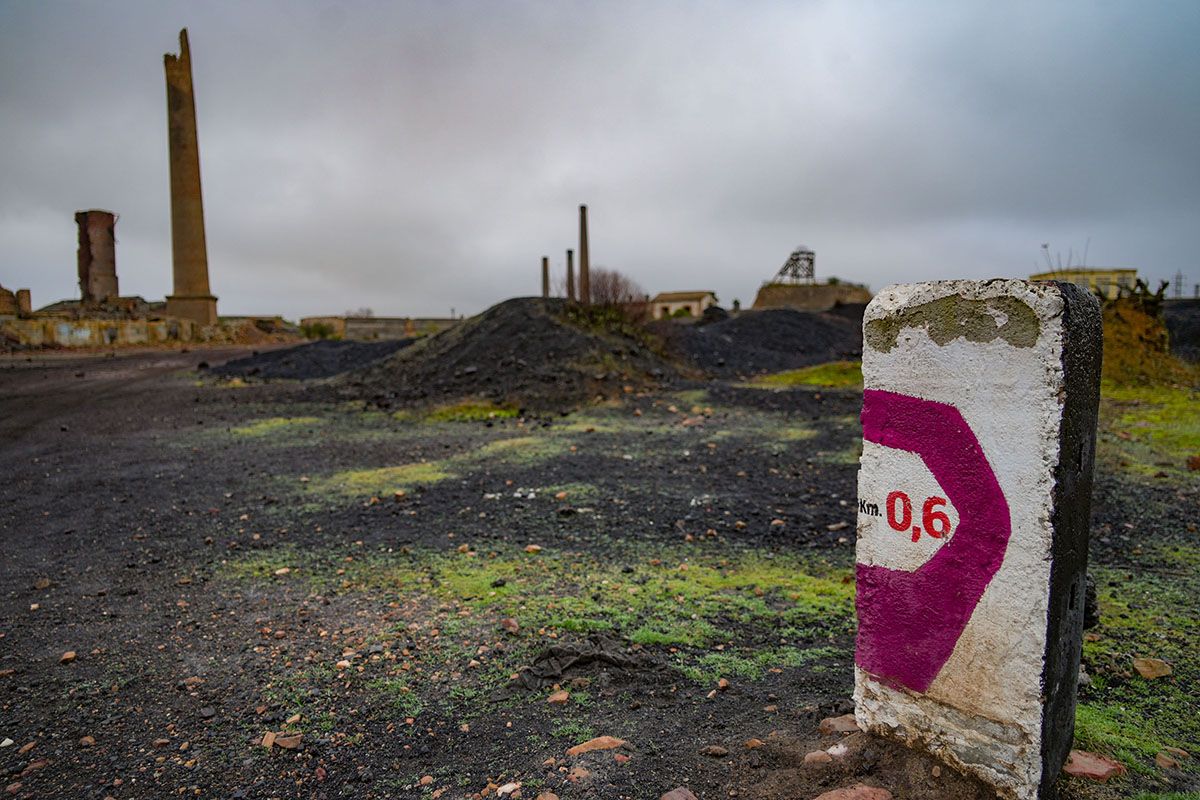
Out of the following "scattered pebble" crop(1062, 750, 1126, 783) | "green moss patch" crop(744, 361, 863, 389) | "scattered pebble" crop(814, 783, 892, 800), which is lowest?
"scattered pebble" crop(814, 783, 892, 800)

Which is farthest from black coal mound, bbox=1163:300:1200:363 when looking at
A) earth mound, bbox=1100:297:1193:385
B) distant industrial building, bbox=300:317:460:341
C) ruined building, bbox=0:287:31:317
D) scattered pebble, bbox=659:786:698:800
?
ruined building, bbox=0:287:31:317

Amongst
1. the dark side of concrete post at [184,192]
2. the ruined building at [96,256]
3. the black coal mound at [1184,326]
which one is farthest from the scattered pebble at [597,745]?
the ruined building at [96,256]

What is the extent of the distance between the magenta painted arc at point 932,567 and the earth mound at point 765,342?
47.4 feet

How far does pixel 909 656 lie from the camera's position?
1.94m

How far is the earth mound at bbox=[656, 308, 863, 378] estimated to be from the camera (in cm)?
1762

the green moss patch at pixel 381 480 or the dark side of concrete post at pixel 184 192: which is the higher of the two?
the dark side of concrete post at pixel 184 192

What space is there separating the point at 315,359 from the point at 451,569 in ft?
58.2

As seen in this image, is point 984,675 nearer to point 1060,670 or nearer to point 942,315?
point 1060,670

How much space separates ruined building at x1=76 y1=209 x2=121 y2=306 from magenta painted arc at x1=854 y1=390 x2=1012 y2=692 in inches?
1516

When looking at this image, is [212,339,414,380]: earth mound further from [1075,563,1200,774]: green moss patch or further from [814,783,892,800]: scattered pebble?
[814,783,892,800]: scattered pebble

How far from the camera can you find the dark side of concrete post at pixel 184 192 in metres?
28.6

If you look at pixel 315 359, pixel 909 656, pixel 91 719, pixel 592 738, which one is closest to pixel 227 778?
pixel 91 719

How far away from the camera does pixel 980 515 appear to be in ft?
5.77

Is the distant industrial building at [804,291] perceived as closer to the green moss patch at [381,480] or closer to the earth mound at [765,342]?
the earth mound at [765,342]
